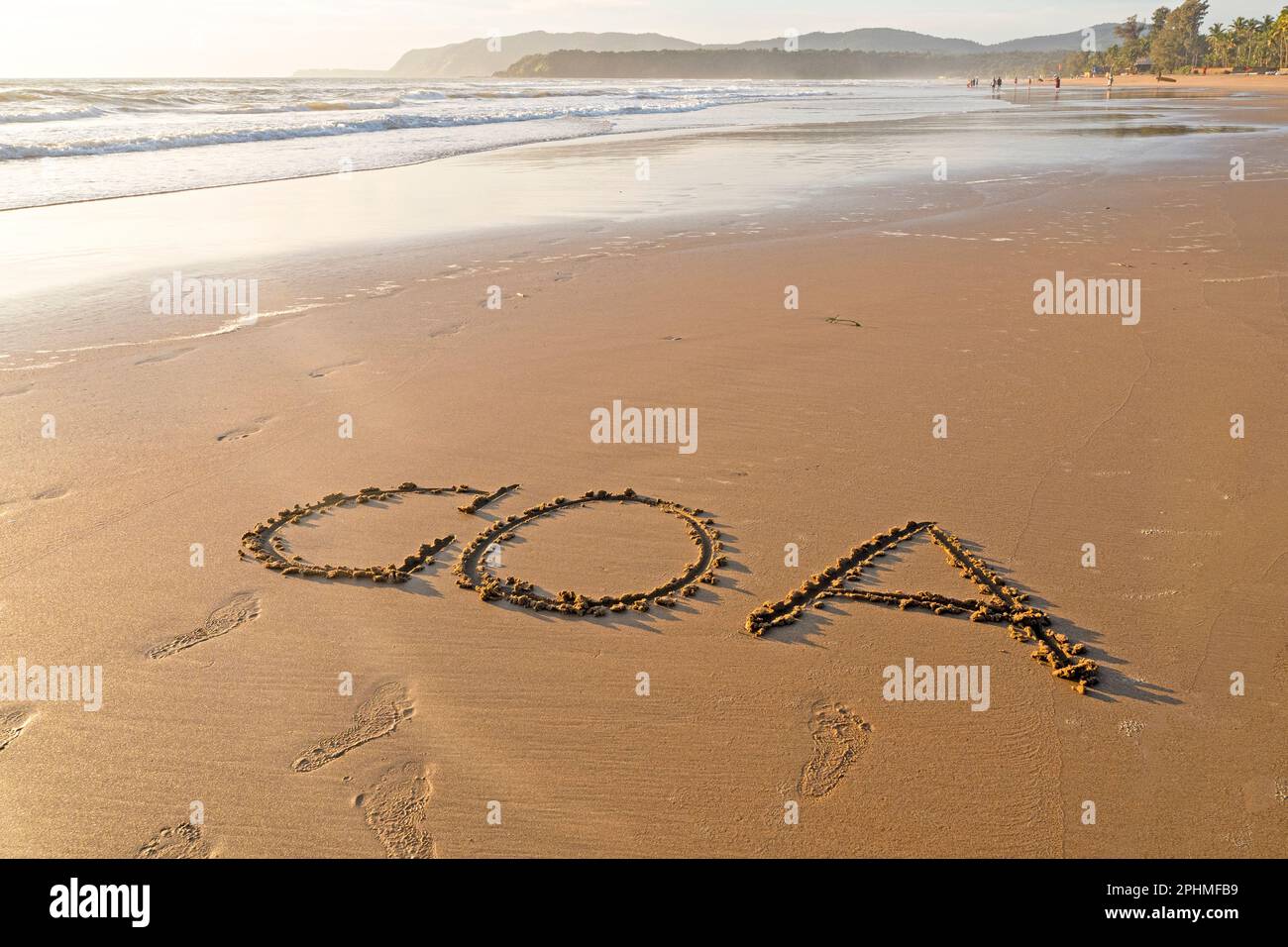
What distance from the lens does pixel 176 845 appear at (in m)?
2.70

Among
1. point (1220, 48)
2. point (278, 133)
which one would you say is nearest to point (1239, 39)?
point (1220, 48)

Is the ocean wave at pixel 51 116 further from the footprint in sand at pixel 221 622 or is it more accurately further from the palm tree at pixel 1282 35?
the palm tree at pixel 1282 35

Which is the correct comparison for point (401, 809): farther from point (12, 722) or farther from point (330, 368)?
Result: point (330, 368)

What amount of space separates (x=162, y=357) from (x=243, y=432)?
2.00 m

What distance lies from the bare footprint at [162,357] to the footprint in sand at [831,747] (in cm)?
607

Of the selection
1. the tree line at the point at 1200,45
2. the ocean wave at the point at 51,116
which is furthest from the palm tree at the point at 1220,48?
the ocean wave at the point at 51,116

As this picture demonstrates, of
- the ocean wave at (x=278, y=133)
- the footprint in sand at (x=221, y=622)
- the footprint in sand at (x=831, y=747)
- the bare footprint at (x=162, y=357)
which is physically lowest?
the footprint in sand at (x=831, y=747)

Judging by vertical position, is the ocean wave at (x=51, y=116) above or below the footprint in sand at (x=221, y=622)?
above

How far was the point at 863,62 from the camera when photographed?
196 metres

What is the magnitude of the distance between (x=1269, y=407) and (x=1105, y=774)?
406 centimetres

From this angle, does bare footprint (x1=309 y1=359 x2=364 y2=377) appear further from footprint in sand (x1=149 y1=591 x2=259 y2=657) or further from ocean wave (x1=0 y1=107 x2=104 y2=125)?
ocean wave (x1=0 y1=107 x2=104 y2=125)

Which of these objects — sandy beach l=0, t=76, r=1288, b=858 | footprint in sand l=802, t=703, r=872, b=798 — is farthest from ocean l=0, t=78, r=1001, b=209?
footprint in sand l=802, t=703, r=872, b=798

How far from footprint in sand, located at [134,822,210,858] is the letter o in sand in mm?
1525

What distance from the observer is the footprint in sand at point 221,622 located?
3625mm
